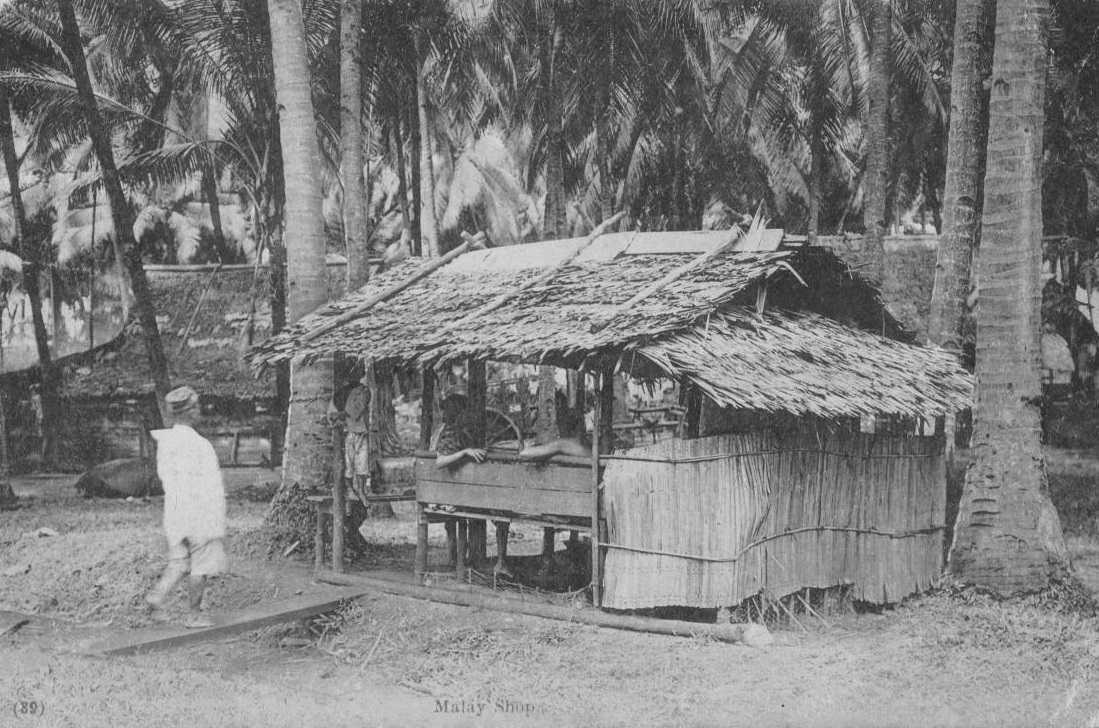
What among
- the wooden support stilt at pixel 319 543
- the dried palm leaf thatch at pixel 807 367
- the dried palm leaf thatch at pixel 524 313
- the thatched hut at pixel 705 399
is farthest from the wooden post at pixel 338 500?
the dried palm leaf thatch at pixel 807 367

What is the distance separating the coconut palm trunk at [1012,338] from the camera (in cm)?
840

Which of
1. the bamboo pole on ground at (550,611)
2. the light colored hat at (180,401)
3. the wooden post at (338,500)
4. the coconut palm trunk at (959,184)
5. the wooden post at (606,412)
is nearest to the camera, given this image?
the light colored hat at (180,401)

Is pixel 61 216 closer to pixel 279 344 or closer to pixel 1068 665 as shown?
pixel 279 344

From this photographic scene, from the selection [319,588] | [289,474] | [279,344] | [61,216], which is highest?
[61,216]

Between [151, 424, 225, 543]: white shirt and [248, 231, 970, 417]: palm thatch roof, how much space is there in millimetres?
2000

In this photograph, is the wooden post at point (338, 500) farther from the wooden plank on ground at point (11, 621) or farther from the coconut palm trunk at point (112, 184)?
the coconut palm trunk at point (112, 184)

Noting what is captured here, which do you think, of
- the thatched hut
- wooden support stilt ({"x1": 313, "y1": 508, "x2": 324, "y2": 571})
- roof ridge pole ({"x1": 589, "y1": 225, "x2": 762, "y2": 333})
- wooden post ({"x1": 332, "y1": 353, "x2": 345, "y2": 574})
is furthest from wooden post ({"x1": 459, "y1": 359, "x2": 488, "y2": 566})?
roof ridge pole ({"x1": 589, "y1": 225, "x2": 762, "y2": 333})

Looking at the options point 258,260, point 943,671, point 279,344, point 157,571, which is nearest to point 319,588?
point 157,571

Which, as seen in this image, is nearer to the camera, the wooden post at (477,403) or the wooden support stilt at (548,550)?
the wooden post at (477,403)

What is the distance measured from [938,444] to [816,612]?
231cm

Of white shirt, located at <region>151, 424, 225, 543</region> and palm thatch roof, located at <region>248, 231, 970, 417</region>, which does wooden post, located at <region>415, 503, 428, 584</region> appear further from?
white shirt, located at <region>151, 424, 225, 543</region>

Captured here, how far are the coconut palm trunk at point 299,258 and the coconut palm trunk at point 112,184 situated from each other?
4674 mm

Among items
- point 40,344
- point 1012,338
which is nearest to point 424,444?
point 1012,338

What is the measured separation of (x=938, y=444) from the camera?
999 cm
